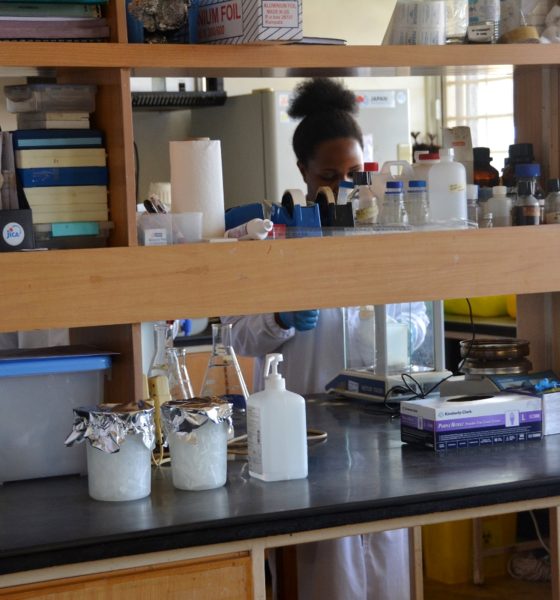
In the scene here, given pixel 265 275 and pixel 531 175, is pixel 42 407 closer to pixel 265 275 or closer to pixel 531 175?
pixel 265 275

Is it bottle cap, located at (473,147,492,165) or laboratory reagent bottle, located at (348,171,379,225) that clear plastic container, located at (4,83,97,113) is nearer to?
laboratory reagent bottle, located at (348,171,379,225)

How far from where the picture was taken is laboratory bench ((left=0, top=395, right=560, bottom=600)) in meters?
1.68

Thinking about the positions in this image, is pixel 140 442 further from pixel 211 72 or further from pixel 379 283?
pixel 211 72

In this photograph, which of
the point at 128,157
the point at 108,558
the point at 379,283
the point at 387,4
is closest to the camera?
the point at 108,558

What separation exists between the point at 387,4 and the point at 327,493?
15.7ft

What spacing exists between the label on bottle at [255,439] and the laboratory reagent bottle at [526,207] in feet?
2.63

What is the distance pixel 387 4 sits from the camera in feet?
20.2

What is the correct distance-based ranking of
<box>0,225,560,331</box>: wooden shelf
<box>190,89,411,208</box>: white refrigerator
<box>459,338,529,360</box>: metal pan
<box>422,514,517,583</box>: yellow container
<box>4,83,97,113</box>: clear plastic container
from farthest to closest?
<box>190,89,411,208</box>: white refrigerator, <box>422,514,517,583</box>: yellow container, <box>459,338,529,360</box>: metal pan, <box>4,83,97,113</box>: clear plastic container, <box>0,225,560,331</box>: wooden shelf

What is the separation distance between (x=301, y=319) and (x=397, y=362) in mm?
272

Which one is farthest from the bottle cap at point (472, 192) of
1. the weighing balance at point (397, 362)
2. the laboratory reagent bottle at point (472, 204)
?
the weighing balance at point (397, 362)

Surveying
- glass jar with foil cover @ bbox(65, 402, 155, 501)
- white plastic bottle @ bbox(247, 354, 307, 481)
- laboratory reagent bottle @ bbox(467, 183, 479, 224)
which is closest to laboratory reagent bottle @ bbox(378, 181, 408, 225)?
laboratory reagent bottle @ bbox(467, 183, 479, 224)

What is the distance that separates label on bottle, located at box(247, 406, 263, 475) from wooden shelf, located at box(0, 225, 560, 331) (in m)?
0.22

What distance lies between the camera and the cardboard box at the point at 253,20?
1996mm

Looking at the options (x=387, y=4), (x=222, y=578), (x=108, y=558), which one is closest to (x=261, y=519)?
(x=222, y=578)
